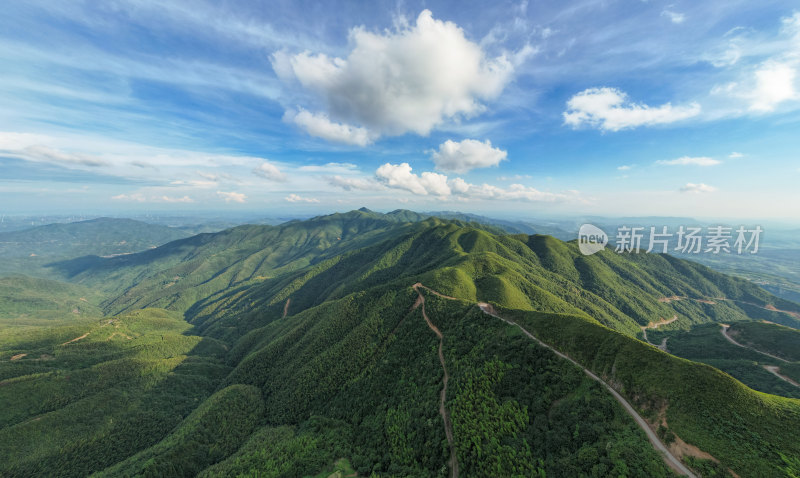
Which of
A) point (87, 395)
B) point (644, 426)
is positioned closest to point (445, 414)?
point (644, 426)

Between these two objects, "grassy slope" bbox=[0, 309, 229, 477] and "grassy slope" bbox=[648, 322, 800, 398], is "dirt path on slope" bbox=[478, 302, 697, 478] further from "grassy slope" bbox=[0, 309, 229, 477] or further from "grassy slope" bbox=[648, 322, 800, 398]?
"grassy slope" bbox=[0, 309, 229, 477]

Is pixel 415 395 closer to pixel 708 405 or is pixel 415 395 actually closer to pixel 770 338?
pixel 708 405

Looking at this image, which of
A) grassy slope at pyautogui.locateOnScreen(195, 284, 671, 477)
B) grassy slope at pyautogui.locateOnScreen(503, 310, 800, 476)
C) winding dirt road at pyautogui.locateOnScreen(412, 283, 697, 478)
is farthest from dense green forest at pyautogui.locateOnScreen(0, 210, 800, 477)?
winding dirt road at pyautogui.locateOnScreen(412, 283, 697, 478)

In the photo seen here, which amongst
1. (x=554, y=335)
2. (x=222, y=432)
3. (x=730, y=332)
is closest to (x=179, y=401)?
(x=222, y=432)

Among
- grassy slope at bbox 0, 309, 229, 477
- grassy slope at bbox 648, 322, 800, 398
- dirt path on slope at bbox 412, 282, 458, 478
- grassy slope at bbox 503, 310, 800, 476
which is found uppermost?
grassy slope at bbox 503, 310, 800, 476

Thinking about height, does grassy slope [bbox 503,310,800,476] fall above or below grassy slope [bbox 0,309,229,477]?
above

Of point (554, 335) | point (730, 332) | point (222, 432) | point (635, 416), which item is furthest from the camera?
point (730, 332)

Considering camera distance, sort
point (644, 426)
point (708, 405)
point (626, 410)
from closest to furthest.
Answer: point (708, 405) < point (644, 426) < point (626, 410)

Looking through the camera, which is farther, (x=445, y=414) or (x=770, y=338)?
(x=770, y=338)

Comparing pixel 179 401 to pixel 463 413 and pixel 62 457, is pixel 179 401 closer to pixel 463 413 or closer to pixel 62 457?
pixel 62 457

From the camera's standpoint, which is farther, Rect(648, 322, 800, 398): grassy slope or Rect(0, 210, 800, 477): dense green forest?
Rect(648, 322, 800, 398): grassy slope

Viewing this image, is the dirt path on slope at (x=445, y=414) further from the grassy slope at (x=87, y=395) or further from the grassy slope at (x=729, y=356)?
the grassy slope at (x=87, y=395)
